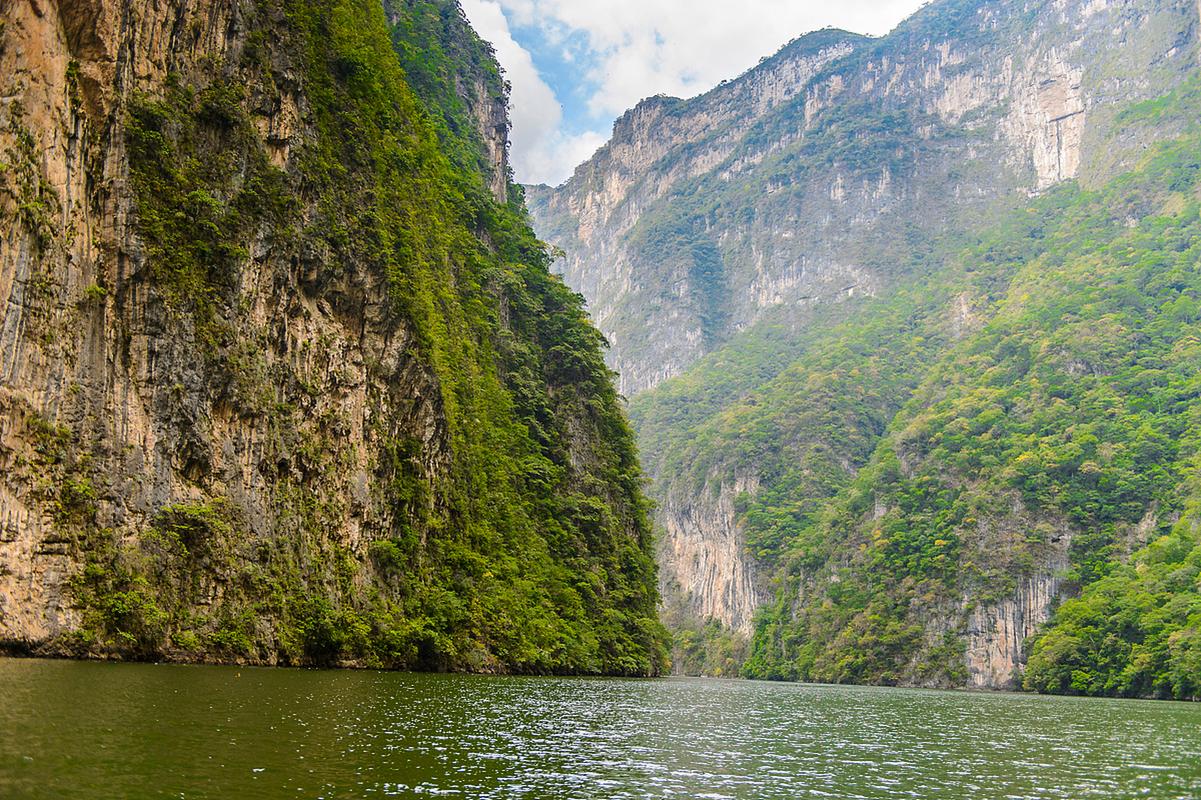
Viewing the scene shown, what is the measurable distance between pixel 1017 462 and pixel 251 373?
88531mm

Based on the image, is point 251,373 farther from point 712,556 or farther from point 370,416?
point 712,556

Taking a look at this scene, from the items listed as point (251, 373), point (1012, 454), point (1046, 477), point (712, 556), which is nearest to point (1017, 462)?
point (1012, 454)

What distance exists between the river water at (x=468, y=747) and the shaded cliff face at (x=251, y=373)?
480 cm

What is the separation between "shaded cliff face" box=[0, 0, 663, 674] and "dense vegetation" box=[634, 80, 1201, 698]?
47728mm

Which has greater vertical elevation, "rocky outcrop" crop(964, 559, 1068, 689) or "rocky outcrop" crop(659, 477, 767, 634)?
"rocky outcrop" crop(659, 477, 767, 634)

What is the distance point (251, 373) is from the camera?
1655 inches

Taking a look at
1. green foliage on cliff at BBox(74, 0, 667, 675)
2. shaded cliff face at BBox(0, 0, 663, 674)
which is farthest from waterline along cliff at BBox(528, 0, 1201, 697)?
shaded cliff face at BBox(0, 0, 663, 674)

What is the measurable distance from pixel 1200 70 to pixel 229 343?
167 metres

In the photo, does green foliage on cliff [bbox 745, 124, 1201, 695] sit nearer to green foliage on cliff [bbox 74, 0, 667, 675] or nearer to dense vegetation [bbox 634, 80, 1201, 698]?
dense vegetation [bbox 634, 80, 1201, 698]

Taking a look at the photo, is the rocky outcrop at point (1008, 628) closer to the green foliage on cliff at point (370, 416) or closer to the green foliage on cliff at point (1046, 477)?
the green foliage on cliff at point (1046, 477)

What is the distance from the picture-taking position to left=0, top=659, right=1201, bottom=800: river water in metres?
15.7

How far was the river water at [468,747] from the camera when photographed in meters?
15.7

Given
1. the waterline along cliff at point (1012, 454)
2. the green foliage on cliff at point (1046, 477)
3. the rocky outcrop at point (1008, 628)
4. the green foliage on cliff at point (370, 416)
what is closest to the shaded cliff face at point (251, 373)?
the green foliage on cliff at point (370, 416)

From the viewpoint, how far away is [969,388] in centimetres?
Answer: 13150
